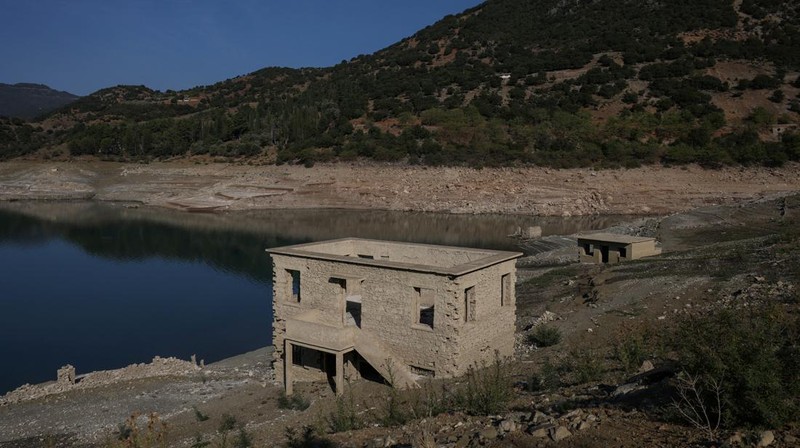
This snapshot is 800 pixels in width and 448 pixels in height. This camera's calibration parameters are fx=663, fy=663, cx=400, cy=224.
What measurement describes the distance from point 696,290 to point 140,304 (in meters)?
22.2

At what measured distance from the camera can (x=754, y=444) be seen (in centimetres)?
635

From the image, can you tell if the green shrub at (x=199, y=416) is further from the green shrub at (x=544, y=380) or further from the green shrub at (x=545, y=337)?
the green shrub at (x=545, y=337)

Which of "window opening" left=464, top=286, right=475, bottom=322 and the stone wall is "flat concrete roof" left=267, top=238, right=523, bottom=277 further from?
"window opening" left=464, top=286, right=475, bottom=322

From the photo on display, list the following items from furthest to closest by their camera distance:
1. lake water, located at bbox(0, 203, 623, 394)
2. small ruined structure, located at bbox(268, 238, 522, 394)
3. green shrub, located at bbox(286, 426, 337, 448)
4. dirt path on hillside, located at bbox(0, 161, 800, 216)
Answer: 1. dirt path on hillside, located at bbox(0, 161, 800, 216)
2. lake water, located at bbox(0, 203, 623, 394)
3. small ruined structure, located at bbox(268, 238, 522, 394)
4. green shrub, located at bbox(286, 426, 337, 448)

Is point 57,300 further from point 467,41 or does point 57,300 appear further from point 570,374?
point 467,41

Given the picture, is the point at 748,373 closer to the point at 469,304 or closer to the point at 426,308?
the point at 469,304

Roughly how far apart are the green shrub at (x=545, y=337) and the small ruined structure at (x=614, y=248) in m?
11.4

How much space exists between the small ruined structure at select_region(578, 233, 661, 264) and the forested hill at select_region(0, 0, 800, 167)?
33.1 m

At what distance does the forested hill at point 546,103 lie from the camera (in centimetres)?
6234

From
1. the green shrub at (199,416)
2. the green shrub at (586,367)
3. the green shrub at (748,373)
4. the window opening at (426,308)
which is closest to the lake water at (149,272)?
the green shrub at (199,416)

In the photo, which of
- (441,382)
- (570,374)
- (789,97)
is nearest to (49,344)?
(441,382)

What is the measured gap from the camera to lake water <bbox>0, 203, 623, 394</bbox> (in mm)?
22688

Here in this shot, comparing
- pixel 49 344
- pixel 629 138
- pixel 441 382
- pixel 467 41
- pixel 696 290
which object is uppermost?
pixel 467 41

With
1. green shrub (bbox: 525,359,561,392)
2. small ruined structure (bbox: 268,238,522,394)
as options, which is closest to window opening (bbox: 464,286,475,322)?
small ruined structure (bbox: 268,238,522,394)
